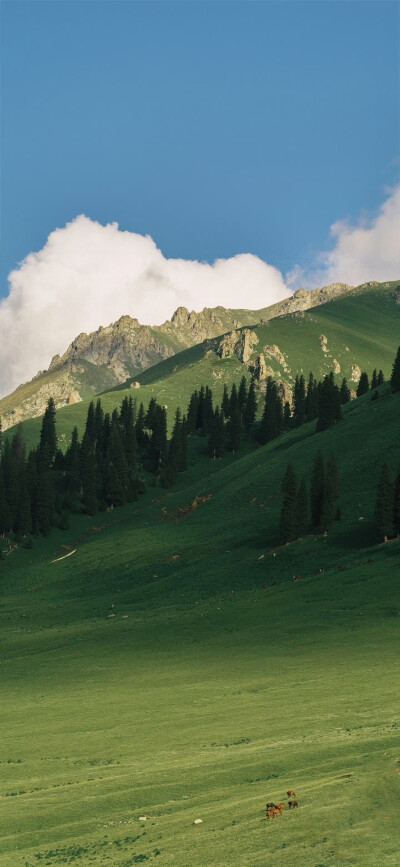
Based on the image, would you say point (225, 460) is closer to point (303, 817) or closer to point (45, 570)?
point (45, 570)

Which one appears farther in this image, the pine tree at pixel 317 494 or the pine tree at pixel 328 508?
the pine tree at pixel 317 494

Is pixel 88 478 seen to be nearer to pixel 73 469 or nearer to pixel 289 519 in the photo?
pixel 73 469

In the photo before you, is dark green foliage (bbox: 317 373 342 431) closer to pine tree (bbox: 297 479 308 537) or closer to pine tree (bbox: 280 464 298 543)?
pine tree (bbox: 297 479 308 537)

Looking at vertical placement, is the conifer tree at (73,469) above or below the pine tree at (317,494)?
above

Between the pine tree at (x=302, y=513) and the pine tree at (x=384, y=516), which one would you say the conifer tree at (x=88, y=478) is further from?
the pine tree at (x=384, y=516)

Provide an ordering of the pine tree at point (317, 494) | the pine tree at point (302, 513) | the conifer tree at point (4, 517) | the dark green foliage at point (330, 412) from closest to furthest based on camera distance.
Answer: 1. the pine tree at point (302, 513)
2. the pine tree at point (317, 494)
3. the conifer tree at point (4, 517)
4. the dark green foliage at point (330, 412)

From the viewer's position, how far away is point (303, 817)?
49.5 ft

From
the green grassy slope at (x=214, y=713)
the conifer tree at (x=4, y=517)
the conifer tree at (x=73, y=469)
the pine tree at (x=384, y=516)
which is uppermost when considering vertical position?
the conifer tree at (x=73, y=469)

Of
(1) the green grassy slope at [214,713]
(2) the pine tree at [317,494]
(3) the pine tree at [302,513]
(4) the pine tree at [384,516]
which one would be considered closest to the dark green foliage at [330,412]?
(2) the pine tree at [317,494]

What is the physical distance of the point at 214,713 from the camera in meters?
28.0

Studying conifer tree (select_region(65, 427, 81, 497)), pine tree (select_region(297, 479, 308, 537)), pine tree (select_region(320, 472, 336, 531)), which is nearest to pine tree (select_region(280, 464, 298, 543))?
pine tree (select_region(297, 479, 308, 537))

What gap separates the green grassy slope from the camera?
15070 millimetres

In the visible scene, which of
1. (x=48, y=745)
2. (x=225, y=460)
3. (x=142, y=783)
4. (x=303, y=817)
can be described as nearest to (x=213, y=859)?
(x=303, y=817)

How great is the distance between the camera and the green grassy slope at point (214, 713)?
1507 cm
